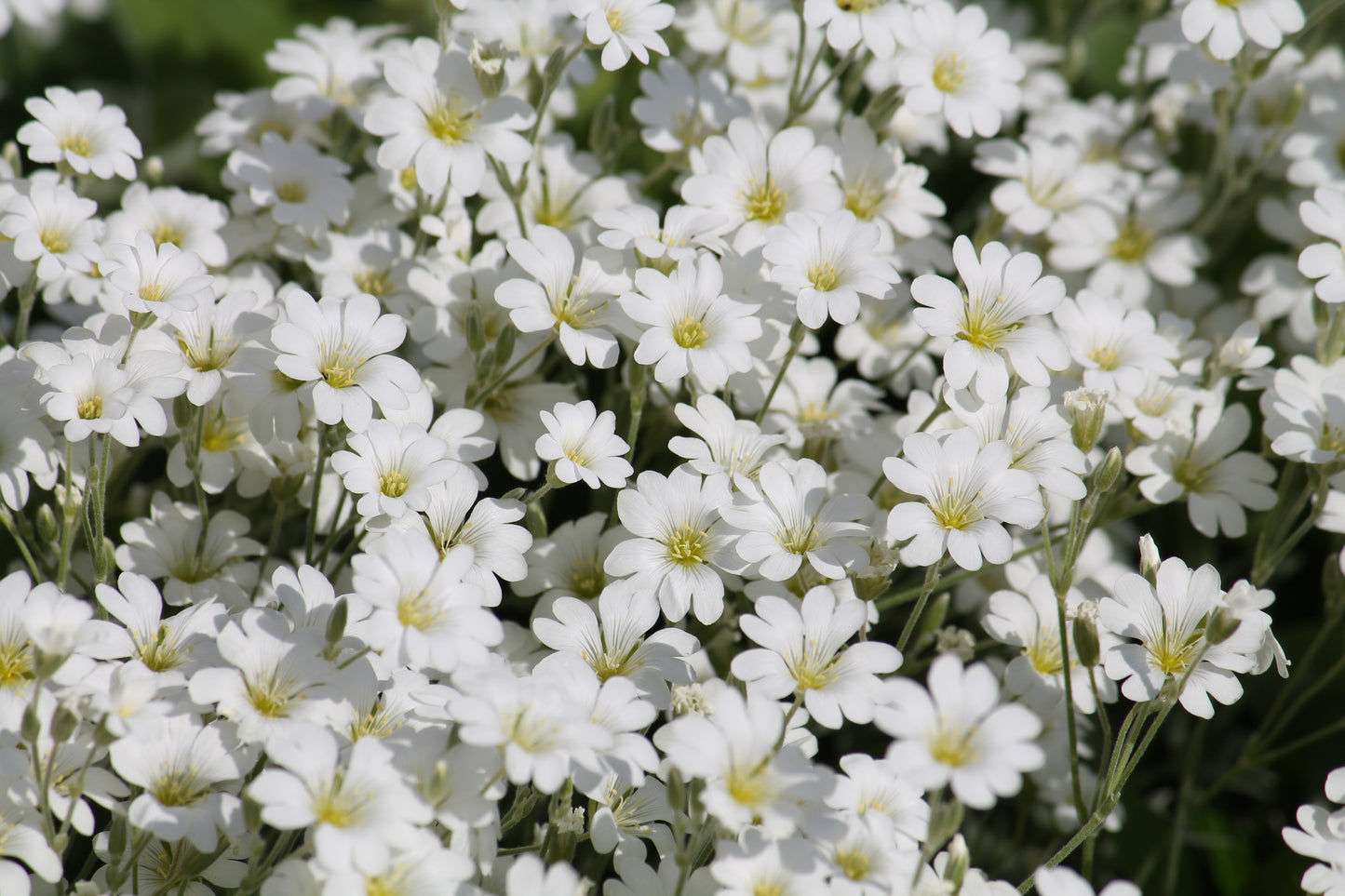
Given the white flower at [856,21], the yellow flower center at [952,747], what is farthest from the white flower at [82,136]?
the yellow flower center at [952,747]

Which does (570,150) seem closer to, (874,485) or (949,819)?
(874,485)

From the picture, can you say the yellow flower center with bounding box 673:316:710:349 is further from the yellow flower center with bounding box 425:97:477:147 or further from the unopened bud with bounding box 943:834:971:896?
the unopened bud with bounding box 943:834:971:896

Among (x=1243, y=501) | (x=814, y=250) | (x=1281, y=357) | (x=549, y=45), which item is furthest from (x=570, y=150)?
(x=1281, y=357)

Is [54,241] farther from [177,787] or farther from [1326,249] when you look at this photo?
[1326,249]

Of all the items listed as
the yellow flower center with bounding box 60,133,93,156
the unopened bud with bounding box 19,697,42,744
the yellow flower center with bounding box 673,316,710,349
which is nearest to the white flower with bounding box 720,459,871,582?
the yellow flower center with bounding box 673,316,710,349

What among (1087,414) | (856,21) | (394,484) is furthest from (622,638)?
(856,21)

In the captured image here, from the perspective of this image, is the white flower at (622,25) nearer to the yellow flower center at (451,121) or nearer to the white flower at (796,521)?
the yellow flower center at (451,121)
